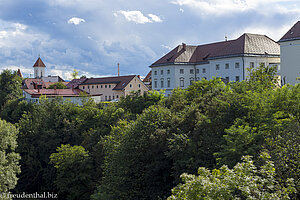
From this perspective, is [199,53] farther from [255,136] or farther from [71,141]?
[255,136]

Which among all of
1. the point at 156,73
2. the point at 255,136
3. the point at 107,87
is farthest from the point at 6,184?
the point at 107,87

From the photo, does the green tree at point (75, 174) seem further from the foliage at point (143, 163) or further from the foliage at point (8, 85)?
the foliage at point (8, 85)

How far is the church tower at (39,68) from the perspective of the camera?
148125 millimetres

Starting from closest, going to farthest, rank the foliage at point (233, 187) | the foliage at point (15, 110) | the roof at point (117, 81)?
the foliage at point (233, 187)
the foliage at point (15, 110)
the roof at point (117, 81)

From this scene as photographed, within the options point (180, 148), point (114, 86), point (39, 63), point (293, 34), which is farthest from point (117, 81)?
point (180, 148)

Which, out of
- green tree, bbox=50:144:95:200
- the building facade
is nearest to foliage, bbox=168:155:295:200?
green tree, bbox=50:144:95:200

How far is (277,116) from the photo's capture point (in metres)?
20.9

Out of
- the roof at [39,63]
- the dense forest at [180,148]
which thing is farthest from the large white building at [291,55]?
the roof at [39,63]

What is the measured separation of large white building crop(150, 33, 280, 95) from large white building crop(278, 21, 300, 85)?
29.7 ft

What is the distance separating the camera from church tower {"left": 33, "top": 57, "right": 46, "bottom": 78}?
148 metres

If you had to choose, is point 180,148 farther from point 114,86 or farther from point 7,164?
point 114,86

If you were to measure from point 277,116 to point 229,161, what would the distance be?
14.4 feet

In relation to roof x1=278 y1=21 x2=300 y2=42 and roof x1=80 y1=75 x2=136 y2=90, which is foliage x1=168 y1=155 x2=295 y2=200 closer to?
roof x1=278 y1=21 x2=300 y2=42

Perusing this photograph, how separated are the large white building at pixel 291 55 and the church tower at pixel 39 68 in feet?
384
